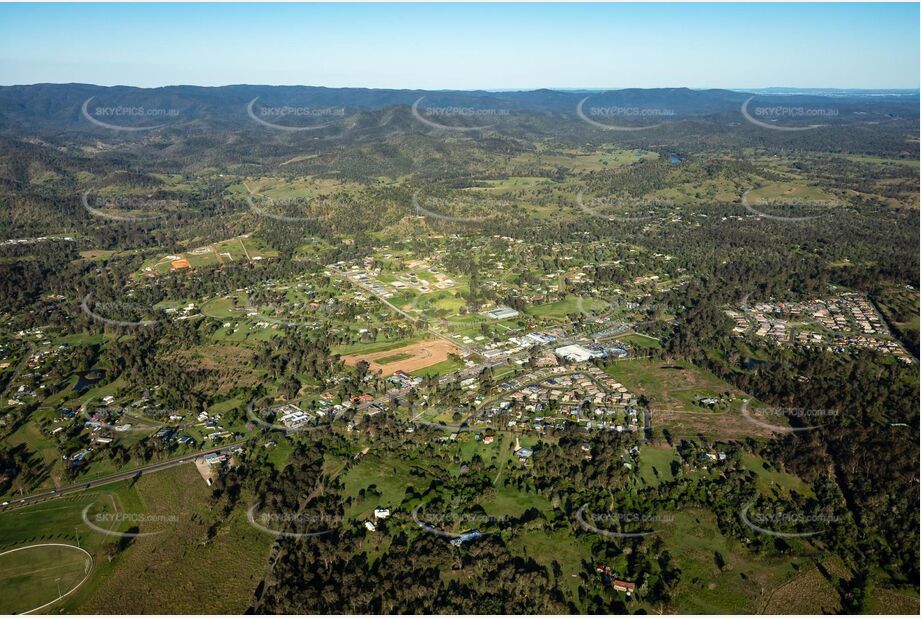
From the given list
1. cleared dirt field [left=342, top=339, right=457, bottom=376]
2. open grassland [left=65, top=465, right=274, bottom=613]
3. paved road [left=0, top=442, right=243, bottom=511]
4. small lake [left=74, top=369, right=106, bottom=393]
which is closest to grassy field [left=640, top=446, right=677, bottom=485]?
cleared dirt field [left=342, top=339, right=457, bottom=376]

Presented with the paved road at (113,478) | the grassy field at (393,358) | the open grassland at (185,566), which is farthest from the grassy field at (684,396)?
the paved road at (113,478)

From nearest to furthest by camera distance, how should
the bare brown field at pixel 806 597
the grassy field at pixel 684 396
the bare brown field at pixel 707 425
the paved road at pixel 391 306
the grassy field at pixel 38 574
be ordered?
the bare brown field at pixel 806 597 < the grassy field at pixel 38 574 < the bare brown field at pixel 707 425 < the grassy field at pixel 684 396 < the paved road at pixel 391 306

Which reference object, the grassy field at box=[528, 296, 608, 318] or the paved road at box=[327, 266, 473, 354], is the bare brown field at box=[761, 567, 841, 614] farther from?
the grassy field at box=[528, 296, 608, 318]

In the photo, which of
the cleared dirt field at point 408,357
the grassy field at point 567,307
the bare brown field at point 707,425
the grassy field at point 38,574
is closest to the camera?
the grassy field at point 38,574

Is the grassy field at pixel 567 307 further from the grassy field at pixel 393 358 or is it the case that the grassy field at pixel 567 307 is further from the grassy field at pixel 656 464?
the grassy field at pixel 656 464

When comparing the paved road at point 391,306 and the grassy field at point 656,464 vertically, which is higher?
the grassy field at point 656,464

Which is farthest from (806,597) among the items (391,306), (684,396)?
(391,306)

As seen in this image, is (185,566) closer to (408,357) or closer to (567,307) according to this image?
(408,357)
